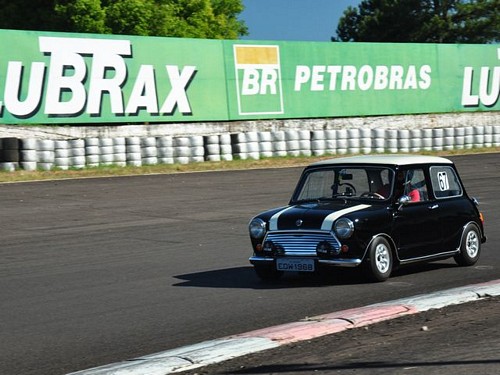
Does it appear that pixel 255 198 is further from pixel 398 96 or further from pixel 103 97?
pixel 398 96

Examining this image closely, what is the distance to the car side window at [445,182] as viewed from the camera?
12.1m

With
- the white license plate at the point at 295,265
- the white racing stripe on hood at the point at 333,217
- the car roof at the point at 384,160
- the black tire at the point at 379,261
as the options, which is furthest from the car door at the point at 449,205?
the white license plate at the point at 295,265

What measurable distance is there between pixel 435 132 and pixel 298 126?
→ 505 centimetres

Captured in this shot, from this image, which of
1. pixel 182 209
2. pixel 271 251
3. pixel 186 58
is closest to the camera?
pixel 271 251

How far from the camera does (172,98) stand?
95.5ft

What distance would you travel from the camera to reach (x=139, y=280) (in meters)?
11.5

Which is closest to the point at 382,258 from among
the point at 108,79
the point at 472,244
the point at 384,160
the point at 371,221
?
the point at 371,221

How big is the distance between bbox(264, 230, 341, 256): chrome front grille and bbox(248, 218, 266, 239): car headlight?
13 cm

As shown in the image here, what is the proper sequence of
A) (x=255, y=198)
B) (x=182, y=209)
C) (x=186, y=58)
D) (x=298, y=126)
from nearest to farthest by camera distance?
(x=182, y=209) → (x=255, y=198) → (x=186, y=58) → (x=298, y=126)

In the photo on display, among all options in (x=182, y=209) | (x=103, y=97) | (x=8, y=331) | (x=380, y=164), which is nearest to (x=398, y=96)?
(x=103, y=97)

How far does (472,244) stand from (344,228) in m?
2.56

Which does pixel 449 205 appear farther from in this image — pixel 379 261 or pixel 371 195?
pixel 379 261

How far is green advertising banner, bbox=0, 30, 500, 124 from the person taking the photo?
26047mm

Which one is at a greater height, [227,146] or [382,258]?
[227,146]
